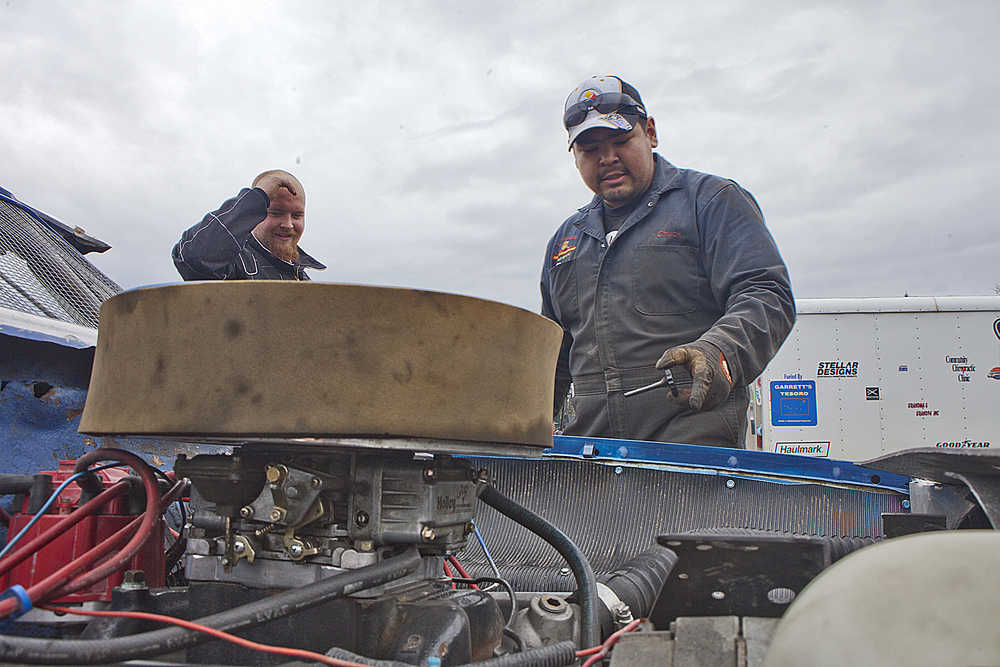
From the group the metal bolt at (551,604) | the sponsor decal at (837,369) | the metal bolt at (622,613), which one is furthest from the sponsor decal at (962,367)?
the metal bolt at (551,604)

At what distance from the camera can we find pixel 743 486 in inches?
95.1

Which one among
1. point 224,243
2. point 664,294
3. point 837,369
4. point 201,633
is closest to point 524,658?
point 201,633

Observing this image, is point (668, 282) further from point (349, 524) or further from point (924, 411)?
point (924, 411)

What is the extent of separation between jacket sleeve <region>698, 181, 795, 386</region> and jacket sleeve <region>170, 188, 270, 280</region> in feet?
5.89

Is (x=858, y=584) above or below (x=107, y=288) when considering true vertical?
below

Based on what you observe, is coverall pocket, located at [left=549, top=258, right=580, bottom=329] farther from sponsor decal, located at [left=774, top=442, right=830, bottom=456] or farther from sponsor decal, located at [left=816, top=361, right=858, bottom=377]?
sponsor decal, located at [left=816, top=361, right=858, bottom=377]

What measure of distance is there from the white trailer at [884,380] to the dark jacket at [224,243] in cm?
673

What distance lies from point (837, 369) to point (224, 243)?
7.46m

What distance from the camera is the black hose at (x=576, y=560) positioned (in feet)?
4.47

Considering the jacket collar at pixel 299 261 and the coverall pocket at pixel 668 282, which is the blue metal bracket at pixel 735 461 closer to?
the coverall pocket at pixel 668 282

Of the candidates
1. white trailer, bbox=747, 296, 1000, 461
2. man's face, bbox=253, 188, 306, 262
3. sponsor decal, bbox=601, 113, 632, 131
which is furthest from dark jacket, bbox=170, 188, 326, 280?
white trailer, bbox=747, 296, 1000, 461

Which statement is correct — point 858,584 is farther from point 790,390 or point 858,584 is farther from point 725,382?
point 790,390

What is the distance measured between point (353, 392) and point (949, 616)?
28.1 inches

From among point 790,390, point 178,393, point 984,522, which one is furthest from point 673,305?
point 790,390
